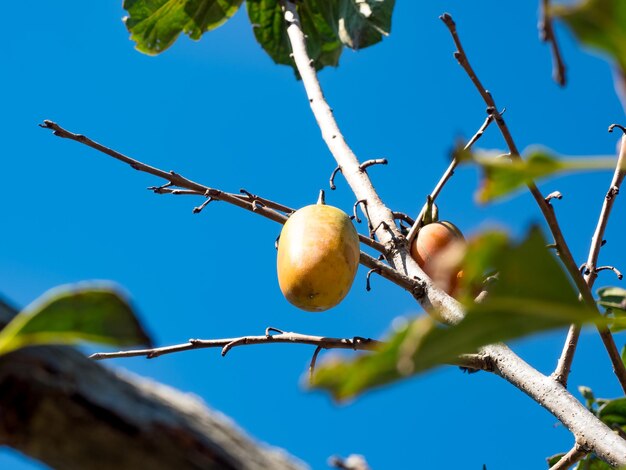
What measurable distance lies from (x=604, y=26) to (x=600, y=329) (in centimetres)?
108

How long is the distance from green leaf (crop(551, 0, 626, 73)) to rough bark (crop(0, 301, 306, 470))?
1.25 feet

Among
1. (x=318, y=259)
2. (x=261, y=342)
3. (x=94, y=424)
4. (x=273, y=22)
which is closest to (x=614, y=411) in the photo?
(x=318, y=259)

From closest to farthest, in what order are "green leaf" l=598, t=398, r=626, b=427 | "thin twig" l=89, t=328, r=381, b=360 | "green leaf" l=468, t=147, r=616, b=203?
1. "green leaf" l=468, t=147, r=616, b=203
2. "thin twig" l=89, t=328, r=381, b=360
3. "green leaf" l=598, t=398, r=626, b=427

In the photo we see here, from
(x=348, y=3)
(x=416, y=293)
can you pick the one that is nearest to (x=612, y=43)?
(x=416, y=293)

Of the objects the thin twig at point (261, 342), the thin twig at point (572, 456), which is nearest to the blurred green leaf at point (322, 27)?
the thin twig at point (261, 342)

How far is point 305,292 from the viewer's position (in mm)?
2268

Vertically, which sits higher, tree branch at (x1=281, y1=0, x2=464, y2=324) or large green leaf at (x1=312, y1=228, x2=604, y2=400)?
tree branch at (x1=281, y1=0, x2=464, y2=324)

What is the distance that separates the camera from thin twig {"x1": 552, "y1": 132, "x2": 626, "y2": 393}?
158 cm

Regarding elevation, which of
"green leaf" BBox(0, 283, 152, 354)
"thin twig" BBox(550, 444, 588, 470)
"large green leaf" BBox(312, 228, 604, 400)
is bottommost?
"green leaf" BBox(0, 283, 152, 354)

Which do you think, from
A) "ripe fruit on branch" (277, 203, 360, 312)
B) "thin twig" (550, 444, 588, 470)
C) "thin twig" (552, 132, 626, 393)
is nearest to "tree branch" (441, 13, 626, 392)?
"thin twig" (552, 132, 626, 393)

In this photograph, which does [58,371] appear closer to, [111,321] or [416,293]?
[111,321]

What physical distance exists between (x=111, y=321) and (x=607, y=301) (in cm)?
221

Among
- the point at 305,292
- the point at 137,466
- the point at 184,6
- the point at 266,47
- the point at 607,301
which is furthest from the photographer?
the point at 266,47

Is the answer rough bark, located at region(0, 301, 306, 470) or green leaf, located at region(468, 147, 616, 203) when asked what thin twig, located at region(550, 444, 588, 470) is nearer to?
green leaf, located at region(468, 147, 616, 203)
